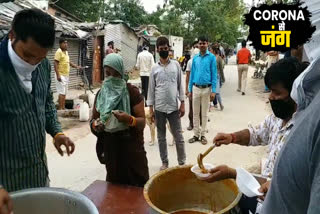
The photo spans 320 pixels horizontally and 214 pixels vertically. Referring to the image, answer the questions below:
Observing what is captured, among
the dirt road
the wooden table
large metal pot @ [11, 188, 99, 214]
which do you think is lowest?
the dirt road

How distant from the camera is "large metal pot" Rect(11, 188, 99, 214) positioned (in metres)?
1.29

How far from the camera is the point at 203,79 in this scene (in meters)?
5.10

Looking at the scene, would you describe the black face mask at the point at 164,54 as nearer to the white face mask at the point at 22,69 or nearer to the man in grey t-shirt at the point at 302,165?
the white face mask at the point at 22,69

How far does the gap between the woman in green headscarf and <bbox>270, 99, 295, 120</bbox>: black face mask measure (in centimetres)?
119

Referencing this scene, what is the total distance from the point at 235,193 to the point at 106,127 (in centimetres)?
131

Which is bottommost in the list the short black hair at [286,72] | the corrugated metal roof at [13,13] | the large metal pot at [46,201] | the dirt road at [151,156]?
the dirt road at [151,156]

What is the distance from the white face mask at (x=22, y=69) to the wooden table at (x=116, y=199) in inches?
29.7

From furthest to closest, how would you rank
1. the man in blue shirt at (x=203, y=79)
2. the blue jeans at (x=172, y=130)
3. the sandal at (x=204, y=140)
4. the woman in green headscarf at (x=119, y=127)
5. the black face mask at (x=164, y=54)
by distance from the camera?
the sandal at (x=204, y=140), the man in blue shirt at (x=203, y=79), the blue jeans at (x=172, y=130), the black face mask at (x=164, y=54), the woman in green headscarf at (x=119, y=127)

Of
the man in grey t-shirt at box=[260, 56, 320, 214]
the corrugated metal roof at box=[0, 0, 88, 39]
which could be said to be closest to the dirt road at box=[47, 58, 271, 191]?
the corrugated metal roof at box=[0, 0, 88, 39]

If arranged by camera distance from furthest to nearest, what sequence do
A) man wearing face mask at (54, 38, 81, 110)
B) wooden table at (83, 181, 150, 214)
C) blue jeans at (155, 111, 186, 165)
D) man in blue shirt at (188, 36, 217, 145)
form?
man wearing face mask at (54, 38, 81, 110)
man in blue shirt at (188, 36, 217, 145)
blue jeans at (155, 111, 186, 165)
wooden table at (83, 181, 150, 214)

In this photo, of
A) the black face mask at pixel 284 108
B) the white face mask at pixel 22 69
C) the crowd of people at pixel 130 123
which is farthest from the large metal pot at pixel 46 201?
the black face mask at pixel 284 108

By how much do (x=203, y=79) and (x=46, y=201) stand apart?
159 inches

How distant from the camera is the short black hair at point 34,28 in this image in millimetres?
1588

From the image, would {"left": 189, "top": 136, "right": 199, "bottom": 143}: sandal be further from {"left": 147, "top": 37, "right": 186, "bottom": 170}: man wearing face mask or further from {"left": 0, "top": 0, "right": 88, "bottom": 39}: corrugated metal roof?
{"left": 0, "top": 0, "right": 88, "bottom": 39}: corrugated metal roof
